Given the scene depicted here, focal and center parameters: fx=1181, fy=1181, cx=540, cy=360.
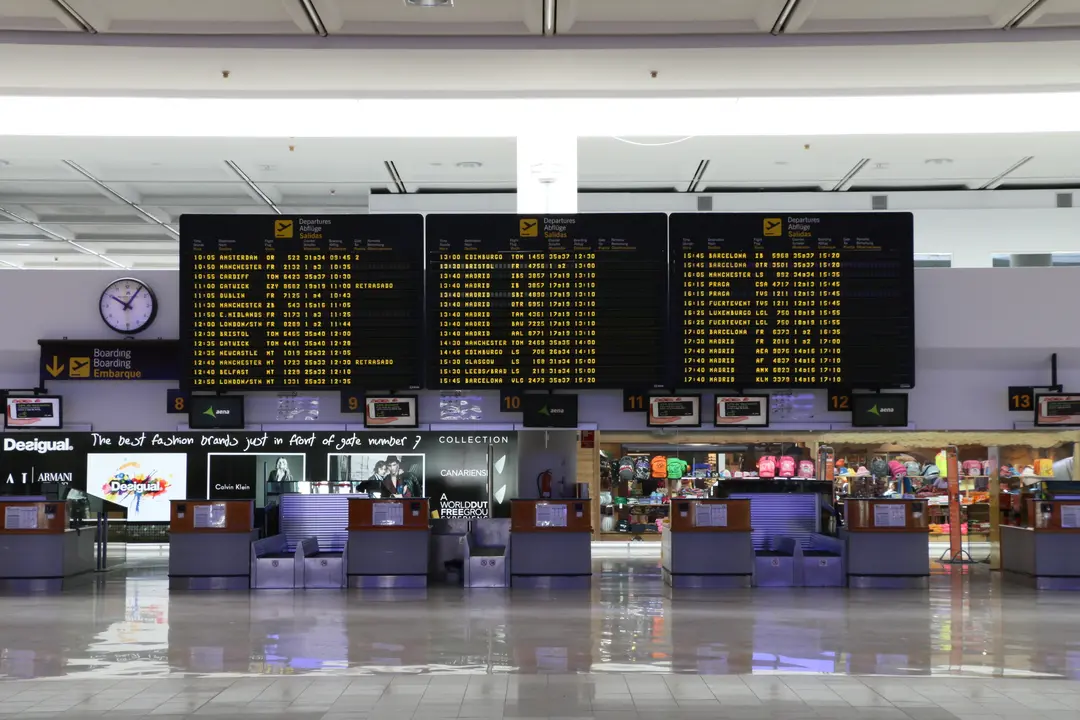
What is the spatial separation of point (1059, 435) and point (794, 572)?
6681mm

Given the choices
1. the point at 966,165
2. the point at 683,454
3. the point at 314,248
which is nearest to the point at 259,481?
the point at 683,454

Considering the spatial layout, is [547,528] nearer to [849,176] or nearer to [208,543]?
[208,543]

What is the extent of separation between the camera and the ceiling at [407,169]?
568 inches

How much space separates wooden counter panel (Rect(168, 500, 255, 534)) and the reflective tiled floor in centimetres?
90

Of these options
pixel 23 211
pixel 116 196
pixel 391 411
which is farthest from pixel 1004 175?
pixel 23 211

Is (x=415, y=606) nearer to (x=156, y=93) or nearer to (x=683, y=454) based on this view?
(x=156, y=93)

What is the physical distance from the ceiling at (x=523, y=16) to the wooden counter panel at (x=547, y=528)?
5.50 metres

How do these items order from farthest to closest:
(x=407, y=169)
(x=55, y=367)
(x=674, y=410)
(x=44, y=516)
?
(x=407, y=169) → (x=44, y=516) → (x=55, y=367) → (x=674, y=410)

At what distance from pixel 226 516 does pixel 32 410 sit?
236 cm

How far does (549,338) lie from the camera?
11664mm

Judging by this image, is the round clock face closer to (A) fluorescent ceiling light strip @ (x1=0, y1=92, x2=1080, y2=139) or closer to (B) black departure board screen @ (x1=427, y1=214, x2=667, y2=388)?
(A) fluorescent ceiling light strip @ (x1=0, y1=92, x2=1080, y2=139)

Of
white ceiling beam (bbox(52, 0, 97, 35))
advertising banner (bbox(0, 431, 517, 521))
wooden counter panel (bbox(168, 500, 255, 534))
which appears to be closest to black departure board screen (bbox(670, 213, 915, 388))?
wooden counter panel (bbox(168, 500, 255, 534))

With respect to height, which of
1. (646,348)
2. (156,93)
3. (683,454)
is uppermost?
(156,93)

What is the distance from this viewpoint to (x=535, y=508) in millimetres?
13164
